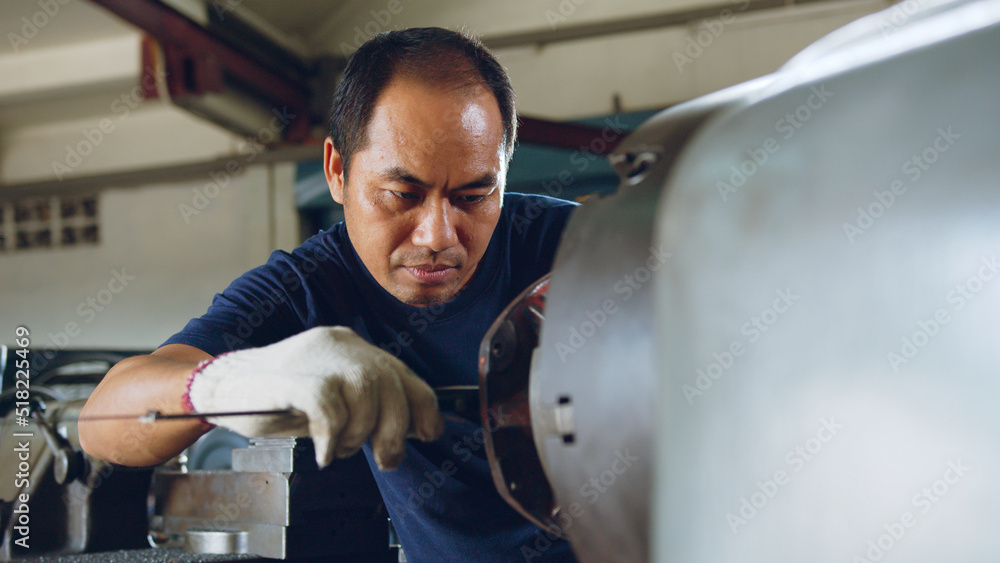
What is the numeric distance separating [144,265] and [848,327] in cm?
489

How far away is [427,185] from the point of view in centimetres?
85

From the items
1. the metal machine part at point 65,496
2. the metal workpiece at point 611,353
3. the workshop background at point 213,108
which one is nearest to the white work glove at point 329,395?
the metal workpiece at point 611,353

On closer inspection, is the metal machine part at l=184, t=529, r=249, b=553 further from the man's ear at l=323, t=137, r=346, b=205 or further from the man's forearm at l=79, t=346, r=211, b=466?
the man's ear at l=323, t=137, r=346, b=205

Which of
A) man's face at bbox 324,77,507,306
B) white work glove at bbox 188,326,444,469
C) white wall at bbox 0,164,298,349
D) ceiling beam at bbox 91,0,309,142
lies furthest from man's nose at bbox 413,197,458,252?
white wall at bbox 0,164,298,349

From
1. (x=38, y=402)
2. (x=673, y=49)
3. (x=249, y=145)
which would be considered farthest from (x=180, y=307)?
(x=38, y=402)

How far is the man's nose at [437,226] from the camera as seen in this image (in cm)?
85

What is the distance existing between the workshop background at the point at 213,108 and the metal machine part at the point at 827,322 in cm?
270

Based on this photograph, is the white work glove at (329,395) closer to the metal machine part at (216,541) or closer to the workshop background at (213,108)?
the metal machine part at (216,541)

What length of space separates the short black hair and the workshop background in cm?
209

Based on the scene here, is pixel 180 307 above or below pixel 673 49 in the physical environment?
below

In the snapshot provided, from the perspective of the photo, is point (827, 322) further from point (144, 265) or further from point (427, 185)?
point (144, 265)

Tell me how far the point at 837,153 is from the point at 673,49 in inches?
143

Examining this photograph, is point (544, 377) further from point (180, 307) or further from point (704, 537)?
point (180, 307)

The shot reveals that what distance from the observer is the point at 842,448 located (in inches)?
14.7
